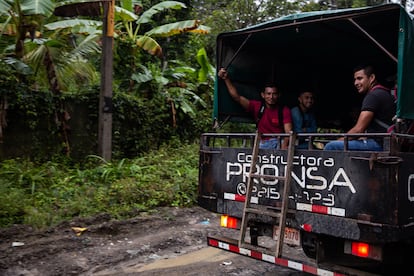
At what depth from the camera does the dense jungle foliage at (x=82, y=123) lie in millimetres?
6844

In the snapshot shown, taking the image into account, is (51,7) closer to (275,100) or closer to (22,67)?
(22,67)

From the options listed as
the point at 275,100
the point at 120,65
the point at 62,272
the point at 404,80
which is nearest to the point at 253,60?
the point at 275,100

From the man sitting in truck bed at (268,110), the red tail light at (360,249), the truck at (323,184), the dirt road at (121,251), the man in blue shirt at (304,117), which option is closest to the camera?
the truck at (323,184)

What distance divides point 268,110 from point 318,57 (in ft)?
5.12

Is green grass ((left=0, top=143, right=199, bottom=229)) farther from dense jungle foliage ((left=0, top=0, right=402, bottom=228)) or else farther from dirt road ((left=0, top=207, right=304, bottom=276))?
dirt road ((left=0, top=207, right=304, bottom=276))

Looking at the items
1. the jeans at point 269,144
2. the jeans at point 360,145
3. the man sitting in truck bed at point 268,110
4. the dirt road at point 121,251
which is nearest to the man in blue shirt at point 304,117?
the man sitting in truck bed at point 268,110

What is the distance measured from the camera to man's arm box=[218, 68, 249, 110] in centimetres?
545

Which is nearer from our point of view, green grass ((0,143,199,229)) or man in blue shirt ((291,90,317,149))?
man in blue shirt ((291,90,317,149))

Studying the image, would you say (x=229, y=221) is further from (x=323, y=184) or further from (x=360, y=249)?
(x=360, y=249)

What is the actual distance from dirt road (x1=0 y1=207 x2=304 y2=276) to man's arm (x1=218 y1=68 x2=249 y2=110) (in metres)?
2.00

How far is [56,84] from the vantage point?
8.45 m

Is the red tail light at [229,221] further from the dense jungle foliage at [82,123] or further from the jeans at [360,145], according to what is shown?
the dense jungle foliage at [82,123]

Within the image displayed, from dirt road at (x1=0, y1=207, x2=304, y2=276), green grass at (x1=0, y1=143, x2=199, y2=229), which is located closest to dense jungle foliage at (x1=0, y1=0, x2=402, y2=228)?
green grass at (x1=0, y1=143, x2=199, y2=229)

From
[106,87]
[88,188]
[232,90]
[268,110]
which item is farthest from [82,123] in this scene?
[268,110]
